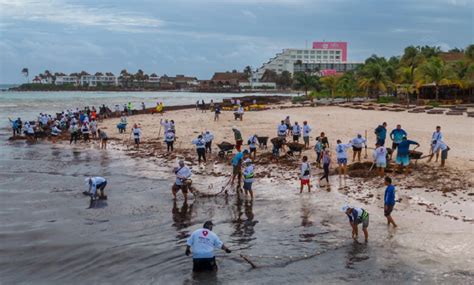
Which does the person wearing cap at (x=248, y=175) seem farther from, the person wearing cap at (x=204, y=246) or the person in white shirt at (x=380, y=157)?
the person wearing cap at (x=204, y=246)

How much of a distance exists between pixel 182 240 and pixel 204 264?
2481mm

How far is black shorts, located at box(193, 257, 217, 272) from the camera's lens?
993 centimetres

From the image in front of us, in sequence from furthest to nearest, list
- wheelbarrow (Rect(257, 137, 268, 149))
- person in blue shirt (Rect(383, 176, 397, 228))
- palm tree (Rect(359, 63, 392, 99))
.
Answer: palm tree (Rect(359, 63, 392, 99)) < wheelbarrow (Rect(257, 137, 268, 149)) < person in blue shirt (Rect(383, 176, 397, 228))

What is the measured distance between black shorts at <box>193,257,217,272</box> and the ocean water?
0.18 metres

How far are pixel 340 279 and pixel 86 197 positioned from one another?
10.6 meters

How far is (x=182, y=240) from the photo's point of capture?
12.4 m

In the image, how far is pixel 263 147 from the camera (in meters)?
25.1

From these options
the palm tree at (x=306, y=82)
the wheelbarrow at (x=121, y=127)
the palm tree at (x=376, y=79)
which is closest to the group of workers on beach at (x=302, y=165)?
the wheelbarrow at (x=121, y=127)

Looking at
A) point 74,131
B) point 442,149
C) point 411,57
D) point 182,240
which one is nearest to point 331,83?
point 411,57

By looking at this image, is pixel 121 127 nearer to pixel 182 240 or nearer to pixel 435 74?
pixel 182 240

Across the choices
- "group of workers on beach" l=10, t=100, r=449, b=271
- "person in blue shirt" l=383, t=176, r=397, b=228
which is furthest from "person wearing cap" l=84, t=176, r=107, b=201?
"person in blue shirt" l=383, t=176, r=397, b=228

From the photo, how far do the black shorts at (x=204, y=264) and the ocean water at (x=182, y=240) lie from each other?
0.61 feet

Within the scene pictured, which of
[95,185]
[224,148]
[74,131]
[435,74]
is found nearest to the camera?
[95,185]

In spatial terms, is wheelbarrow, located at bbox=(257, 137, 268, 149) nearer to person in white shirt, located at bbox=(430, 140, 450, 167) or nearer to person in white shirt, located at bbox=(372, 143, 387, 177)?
person in white shirt, located at bbox=(372, 143, 387, 177)
